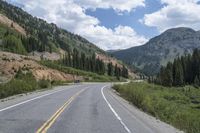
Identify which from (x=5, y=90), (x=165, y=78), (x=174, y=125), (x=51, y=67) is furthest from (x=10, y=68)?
(x=174, y=125)

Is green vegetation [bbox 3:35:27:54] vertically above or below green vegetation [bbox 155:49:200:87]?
above

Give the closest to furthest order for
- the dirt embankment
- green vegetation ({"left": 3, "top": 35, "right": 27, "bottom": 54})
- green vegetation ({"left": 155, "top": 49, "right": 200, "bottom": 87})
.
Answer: the dirt embankment, green vegetation ({"left": 155, "top": 49, "right": 200, "bottom": 87}), green vegetation ({"left": 3, "top": 35, "right": 27, "bottom": 54})

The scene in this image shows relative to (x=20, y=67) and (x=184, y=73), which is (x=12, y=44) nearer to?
(x=20, y=67)

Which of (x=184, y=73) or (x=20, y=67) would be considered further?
(x=184, y=73)

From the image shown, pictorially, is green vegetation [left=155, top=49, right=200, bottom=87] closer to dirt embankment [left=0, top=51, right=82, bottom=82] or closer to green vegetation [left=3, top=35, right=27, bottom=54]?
dirt embankment [left=0, top=51, right=82, bottom=82]

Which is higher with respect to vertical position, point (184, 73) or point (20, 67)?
point (20, 67)

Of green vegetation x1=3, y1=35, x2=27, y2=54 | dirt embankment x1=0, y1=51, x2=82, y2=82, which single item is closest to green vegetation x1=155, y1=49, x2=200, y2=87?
dirt embankment x1=0, y1=51, x2=82, y2=82

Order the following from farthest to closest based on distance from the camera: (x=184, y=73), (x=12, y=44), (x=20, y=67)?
(x=12, y=44), (x=184, y=73), (x=20, y=67)

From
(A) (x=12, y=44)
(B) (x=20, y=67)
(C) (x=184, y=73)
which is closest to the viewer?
(B) (x=20, y=67)

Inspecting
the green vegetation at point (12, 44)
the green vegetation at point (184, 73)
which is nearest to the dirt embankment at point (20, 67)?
the green vegetation at point (184, 73)

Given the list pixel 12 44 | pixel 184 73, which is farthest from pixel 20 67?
pixel 12 44

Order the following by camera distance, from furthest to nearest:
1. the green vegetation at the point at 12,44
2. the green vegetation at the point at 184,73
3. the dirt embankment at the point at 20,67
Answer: the green vegetation at the point at 12,44, the green vegetation at the point at 184,73, the dirt embankment at the point at 20,67

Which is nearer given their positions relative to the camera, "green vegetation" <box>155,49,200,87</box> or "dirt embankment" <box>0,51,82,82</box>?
"dirt embankment" <box>0,51,82,82</box>

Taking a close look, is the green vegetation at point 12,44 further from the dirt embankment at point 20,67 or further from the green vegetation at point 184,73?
the green vegetation at point 184,73
